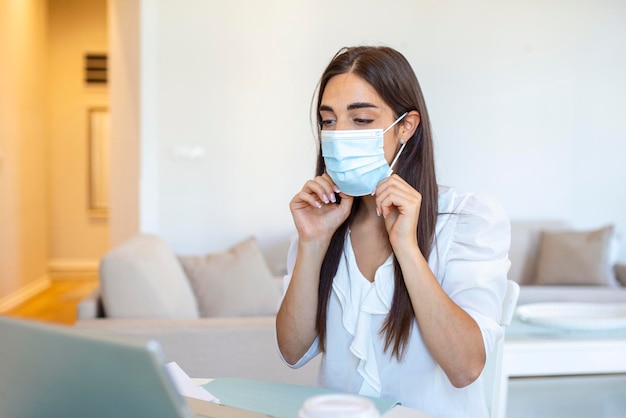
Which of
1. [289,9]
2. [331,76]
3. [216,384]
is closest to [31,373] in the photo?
[216,384]

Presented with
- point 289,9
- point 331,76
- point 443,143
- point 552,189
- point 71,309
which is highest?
point 289,9

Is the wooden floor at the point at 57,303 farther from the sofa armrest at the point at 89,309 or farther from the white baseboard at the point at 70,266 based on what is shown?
the sofa armrest at the point at 89,309

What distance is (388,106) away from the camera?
144 centimetres

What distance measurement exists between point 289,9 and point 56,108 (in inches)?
148

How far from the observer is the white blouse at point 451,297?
4.47ft

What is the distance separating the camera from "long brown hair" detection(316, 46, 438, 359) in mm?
1379

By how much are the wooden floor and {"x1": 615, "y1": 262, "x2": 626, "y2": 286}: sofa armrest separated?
3642 millimetres

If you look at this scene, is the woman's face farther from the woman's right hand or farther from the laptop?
the laptop

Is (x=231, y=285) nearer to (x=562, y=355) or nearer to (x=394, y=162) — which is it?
(x=562, y=355)

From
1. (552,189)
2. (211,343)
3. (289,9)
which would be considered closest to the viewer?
(211,343)

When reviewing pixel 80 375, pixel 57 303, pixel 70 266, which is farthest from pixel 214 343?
pixel 70 266

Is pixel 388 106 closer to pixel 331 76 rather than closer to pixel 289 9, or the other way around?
pixel 331 76

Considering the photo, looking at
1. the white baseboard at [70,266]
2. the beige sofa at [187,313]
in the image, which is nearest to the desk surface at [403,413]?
the beige sofa at [187,313]

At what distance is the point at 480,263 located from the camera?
4.51ft
